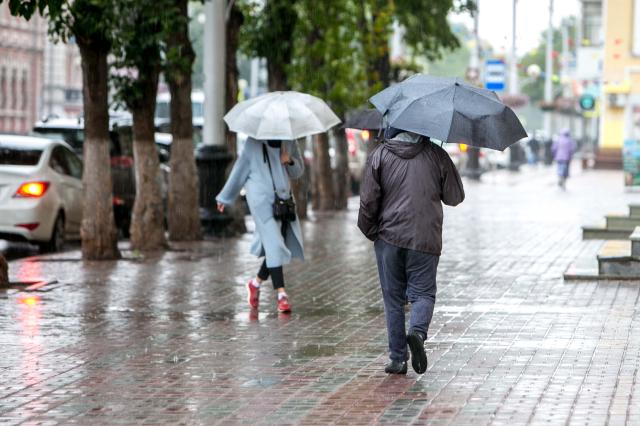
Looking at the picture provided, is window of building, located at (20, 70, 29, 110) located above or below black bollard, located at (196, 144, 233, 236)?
above

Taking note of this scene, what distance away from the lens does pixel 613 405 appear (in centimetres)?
844

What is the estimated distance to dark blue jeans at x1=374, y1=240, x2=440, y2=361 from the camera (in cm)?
961

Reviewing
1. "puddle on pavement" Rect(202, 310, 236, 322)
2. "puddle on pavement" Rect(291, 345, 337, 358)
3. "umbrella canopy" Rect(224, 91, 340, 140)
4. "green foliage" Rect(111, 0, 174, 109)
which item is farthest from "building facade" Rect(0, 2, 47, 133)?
"puddle on pavement" Rect(291, 345, 337, 358)

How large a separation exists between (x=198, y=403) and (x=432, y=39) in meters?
27.1

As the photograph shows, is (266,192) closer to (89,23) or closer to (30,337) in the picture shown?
(30,337)

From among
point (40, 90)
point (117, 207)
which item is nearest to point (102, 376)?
point (117, 207)

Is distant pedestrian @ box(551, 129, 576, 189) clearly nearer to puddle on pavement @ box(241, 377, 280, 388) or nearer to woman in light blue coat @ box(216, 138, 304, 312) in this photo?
woman in light blue coat @ box(216, 138, 304, 312)

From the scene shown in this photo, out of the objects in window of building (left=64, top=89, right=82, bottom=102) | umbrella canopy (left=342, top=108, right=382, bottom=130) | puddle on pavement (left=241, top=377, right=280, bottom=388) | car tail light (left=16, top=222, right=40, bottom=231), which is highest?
window of building (left=64, top=89, right=82, bottom=102)

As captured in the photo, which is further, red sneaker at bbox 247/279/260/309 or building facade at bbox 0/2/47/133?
building facade at bbox 0/2/47/133

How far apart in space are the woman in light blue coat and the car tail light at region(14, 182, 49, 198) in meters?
6.59

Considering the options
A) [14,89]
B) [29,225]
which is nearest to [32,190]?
[29,225]

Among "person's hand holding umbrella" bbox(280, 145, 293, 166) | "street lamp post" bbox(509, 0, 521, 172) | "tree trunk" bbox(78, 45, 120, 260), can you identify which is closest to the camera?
"person's hand holding umbrella" bbox(280, 145, 293, 166)

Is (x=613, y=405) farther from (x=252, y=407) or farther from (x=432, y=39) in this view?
(x=432, y=39)

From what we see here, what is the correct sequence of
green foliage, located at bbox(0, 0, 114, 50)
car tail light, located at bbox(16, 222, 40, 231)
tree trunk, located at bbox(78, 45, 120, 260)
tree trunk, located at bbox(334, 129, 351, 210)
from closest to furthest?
green foliage, located at bbox(0, 0, 114, 50) → tree trunk, located at bbox(78, 45, 120, 260) → car tail light, located at bbox(16, 222, 40, 231) → tree trunk, located at bbox(334, 129, 351, 210)
